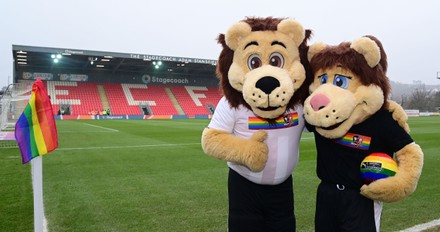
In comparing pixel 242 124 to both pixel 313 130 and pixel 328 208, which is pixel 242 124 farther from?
pixel 328 208

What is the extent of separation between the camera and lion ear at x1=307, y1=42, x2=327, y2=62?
2.49 metres

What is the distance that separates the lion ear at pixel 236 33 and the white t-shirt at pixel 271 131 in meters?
0.40

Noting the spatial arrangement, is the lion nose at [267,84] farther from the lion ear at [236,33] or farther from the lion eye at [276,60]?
the lion ear at [236,33]

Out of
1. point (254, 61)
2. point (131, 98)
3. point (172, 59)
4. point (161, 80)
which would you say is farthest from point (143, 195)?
point (161, 80)

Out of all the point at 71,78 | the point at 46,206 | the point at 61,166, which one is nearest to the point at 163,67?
the point at 71,78

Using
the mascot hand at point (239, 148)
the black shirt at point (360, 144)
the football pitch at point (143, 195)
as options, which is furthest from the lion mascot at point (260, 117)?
the football pitch at point (143, 195)

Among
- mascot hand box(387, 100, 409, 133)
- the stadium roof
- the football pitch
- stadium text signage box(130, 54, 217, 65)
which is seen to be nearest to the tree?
the stadium roof

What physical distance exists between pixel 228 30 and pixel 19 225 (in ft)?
10.3

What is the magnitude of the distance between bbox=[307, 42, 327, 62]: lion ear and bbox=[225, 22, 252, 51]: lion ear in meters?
0.43

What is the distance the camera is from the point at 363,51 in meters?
2.29

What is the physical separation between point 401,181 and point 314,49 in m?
0.98

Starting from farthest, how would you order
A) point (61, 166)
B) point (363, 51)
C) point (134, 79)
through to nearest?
point (134, 79) < point (61, 166) < point (363, 51)

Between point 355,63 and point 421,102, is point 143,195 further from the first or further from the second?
point 421,102

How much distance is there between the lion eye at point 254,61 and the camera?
241 centimetres
